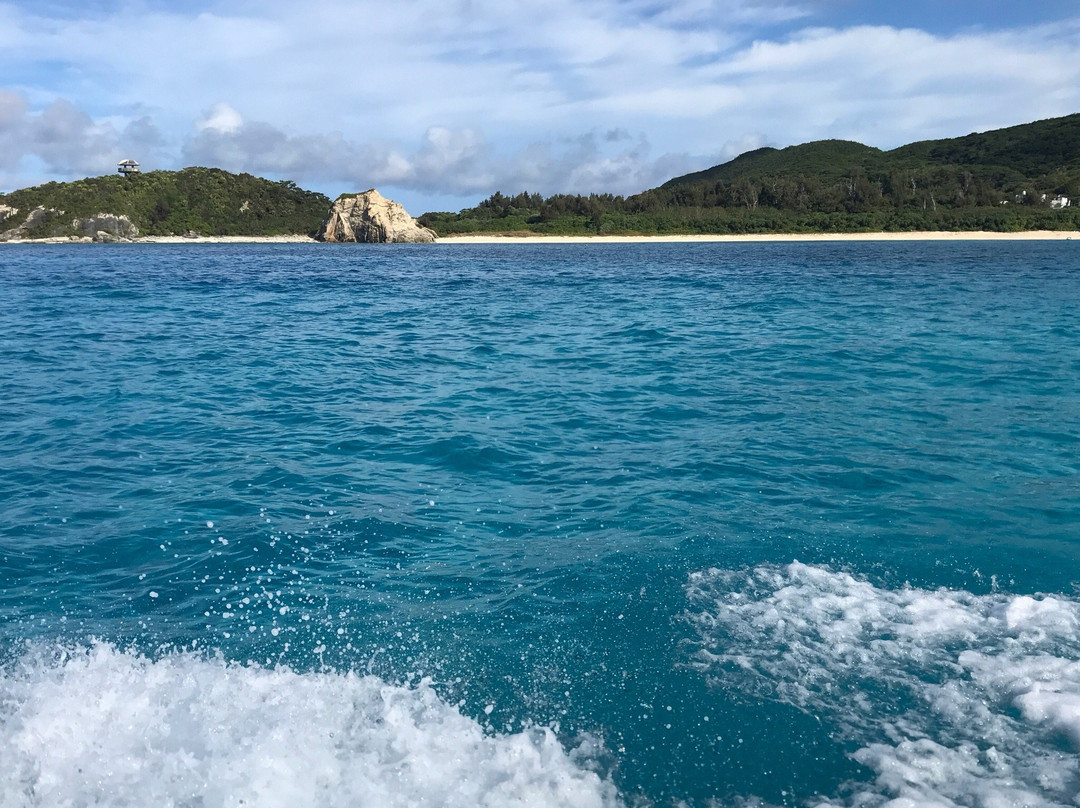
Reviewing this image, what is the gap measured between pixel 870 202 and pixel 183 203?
119527 mm

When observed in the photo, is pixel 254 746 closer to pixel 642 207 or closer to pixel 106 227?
pixel 642 207

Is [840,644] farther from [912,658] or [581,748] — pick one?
[581,748]

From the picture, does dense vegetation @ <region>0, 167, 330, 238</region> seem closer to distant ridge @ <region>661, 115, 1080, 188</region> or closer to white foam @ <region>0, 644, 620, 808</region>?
distant ridge @ <region>661, 115, 1080, 188</region>

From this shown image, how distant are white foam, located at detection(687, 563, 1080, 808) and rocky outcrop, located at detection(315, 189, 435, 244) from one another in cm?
11012

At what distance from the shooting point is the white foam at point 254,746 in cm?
430

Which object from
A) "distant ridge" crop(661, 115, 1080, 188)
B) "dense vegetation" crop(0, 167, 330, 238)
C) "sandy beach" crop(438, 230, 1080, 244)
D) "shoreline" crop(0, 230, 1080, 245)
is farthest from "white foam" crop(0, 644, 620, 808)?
"distant ridge" crop(661, 115, 1080, 188)

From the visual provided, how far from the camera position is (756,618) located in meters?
5.97

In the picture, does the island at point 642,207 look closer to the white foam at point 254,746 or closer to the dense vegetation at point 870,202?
the dense vegetation at point 870,202

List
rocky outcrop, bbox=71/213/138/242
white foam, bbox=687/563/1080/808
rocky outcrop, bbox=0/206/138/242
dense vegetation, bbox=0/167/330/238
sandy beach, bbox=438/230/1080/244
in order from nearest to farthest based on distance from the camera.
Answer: white foam, bbox=687/563/1080/808 < sandy beach, bbox=438/230/1080/244 < rocky outcrop, bbox=0/206/138/242 < rocky outcrop, bbox=71/213/138/242 < dense vegetation, bbox=0/167/330/238

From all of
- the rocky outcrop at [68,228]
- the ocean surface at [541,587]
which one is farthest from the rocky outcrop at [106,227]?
the ocean surface at [541,587]

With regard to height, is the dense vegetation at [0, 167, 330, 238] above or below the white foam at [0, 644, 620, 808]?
above

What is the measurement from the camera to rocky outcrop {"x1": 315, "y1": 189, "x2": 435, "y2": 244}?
112 meters

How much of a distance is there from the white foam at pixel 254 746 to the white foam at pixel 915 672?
5.40 feet

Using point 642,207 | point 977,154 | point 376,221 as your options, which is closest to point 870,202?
point 642,207
